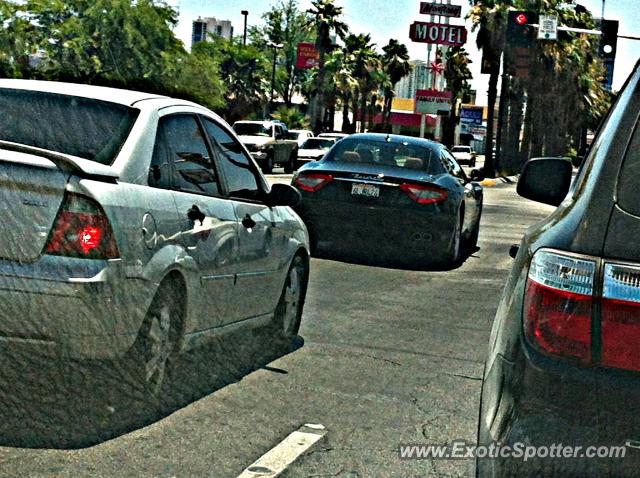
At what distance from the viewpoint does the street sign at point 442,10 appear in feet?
265

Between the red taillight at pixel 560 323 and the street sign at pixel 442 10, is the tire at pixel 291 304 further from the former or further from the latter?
the street sign at pixel 442 10

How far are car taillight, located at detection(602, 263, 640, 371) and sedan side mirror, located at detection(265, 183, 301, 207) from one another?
483cm

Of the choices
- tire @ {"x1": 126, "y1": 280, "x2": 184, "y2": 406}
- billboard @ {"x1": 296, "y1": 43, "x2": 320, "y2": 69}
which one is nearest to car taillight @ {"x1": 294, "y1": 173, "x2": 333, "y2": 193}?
tire @ {"x1": 126, "y1": 280, "x2": 184, "y2": 406}

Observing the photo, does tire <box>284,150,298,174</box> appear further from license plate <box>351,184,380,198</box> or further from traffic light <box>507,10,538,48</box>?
license plate <box>351,184,380,198</box>

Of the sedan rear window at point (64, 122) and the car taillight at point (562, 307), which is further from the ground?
the sedan rear window at point (64, 122)

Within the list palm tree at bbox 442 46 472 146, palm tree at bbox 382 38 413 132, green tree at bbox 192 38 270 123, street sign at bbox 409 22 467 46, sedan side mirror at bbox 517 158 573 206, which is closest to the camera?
sedan side mirror at bbox 517 158 573 206

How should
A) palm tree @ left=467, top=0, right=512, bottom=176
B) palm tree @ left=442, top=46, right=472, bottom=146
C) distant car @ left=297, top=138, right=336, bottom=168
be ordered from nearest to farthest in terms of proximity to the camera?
distant car @ left=297, top=138, right=336, bottom=168
palm tree @ left=467, top=0, right=512, bottom=176
palm tree @ left=442, top=46, right=472, bottom=146

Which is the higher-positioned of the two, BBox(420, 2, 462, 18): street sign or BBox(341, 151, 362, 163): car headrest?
BBox(420, 2, 462, 18): street sign

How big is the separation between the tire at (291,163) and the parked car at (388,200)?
31.4 m

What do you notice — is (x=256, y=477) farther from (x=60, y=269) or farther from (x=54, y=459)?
(x=60, y=269)

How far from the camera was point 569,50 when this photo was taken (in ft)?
230

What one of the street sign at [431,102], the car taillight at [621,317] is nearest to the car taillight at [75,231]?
the car taillight at [621,317]

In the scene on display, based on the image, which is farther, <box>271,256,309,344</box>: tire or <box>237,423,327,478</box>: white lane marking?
<box>271,256,309,344</box>: tire

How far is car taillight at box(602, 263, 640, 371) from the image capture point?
317cm
